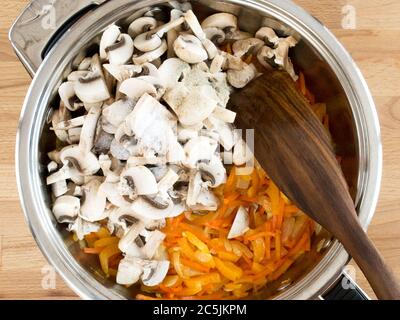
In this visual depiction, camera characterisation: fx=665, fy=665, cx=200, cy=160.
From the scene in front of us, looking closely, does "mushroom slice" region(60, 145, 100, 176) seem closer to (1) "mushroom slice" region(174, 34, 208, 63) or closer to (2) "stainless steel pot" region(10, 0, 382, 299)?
(2) "stainless steel pot" region(10, 0, 382, 299)

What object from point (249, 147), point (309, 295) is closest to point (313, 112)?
point (249, 147)

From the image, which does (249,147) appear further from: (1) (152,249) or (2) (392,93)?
(2) (392,93)

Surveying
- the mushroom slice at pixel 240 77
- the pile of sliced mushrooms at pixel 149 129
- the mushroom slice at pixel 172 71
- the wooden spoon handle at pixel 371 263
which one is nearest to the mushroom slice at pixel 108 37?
the pile of sliced mushrooms at pixel 149 129

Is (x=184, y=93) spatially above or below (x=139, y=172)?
above

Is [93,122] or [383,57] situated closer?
[93,122]

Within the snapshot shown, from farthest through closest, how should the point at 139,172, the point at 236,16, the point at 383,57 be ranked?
1. the point at 383,57
2. the point at 236,16
3. the point at 139,172

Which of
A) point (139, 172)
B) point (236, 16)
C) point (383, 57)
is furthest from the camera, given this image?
point (383, 57)

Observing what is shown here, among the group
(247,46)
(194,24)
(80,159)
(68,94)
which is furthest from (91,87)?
(247,46)

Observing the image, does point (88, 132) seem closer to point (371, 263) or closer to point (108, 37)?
point (108, 37)
